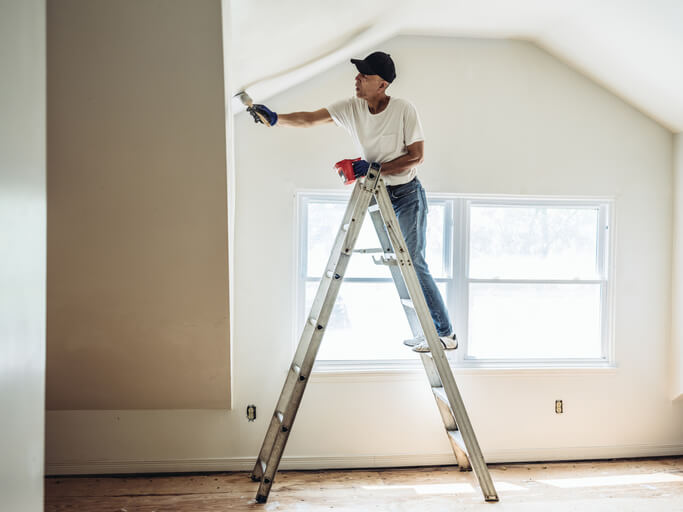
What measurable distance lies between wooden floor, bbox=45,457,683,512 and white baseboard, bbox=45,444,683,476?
0.05 meters

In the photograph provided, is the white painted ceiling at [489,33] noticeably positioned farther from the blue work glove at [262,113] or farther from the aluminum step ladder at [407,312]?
the aluminum step ladder at [407,312]

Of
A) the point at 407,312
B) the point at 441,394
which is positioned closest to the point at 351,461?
the point at 441,394

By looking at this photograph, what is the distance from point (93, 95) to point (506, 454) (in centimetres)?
321

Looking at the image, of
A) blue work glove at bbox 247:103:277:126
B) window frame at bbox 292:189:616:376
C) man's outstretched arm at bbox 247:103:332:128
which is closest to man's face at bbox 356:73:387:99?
man's outstretched arm at bbox 247:103:332:128

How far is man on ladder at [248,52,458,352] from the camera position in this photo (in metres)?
2.70

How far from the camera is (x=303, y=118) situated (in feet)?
9.27

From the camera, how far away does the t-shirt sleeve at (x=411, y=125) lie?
270cm

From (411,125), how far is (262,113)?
703 millimetres

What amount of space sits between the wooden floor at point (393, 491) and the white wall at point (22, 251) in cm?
220

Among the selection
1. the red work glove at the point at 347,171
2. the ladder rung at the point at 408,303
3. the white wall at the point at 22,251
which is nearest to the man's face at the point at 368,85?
the red work glove at the point at 347,171

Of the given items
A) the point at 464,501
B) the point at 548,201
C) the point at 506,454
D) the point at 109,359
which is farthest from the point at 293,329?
the point at 548,201

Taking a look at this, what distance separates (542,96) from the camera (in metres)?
3.73

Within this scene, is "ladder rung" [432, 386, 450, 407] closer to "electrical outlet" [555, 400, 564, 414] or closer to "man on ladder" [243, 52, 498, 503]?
"man on ladder" [243, 52, 498, 503]

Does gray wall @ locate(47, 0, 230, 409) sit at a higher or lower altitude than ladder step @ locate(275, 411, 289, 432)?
higher
